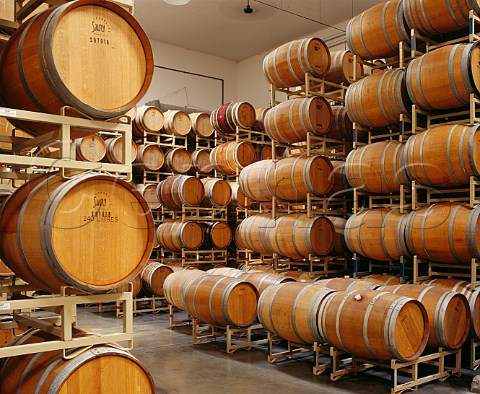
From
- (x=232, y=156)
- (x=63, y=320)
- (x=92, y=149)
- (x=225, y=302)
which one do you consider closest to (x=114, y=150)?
(x=92, y=149)

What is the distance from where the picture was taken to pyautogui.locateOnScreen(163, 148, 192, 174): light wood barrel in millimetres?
11848

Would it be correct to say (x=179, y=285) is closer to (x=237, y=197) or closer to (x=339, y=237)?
(x=339, y=237)

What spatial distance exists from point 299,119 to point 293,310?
3078 mm

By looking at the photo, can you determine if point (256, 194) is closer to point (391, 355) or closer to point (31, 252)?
point (391, 355)

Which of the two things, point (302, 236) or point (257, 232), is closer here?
point (302, 236)

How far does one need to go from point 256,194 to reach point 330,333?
11.5 feet

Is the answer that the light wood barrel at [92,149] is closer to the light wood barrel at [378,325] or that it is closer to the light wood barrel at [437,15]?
the light wood barrel at [437,15]

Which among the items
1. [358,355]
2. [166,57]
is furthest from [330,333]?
[166,57]

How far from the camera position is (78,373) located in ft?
10.1

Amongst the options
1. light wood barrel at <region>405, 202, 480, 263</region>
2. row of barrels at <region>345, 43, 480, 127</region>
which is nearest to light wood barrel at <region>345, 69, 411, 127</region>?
row of barrels at <region>345, 43, 480, 127</region>

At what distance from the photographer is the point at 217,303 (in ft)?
22.6

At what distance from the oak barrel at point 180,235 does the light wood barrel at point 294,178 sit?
2.46 m

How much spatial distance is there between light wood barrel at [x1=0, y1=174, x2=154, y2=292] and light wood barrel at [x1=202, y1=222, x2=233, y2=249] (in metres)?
7.56

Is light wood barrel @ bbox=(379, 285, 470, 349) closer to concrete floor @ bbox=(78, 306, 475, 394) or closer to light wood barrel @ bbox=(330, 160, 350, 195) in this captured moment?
concrete floor @ bbox=(78, 306, 475, 394)
